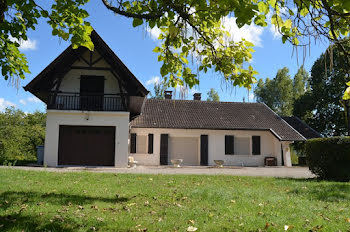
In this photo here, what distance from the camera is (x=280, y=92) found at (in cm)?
4591

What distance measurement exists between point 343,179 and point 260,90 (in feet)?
126

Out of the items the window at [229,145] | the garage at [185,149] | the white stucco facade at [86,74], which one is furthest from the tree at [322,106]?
the white stucco facade at [86,74]

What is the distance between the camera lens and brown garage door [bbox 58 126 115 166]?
17422mm

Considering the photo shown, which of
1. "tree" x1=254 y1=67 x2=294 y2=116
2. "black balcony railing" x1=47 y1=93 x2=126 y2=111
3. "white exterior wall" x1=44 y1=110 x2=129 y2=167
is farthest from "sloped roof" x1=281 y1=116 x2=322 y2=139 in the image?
"black balcony railing" x1=47 y1=93 x2=126 y2=111

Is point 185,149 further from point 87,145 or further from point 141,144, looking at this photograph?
point 87,145

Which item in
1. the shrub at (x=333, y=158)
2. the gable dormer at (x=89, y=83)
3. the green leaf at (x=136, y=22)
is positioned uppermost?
Result: the gable dormer at (x=89, y=83)

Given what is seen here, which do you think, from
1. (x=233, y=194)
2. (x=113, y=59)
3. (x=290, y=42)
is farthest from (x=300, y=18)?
(x=113, y=59)

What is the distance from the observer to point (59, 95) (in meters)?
17.5

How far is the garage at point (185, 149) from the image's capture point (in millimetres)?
23656

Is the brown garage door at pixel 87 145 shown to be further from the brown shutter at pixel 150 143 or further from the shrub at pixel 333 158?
the shrub at pixel 333 158

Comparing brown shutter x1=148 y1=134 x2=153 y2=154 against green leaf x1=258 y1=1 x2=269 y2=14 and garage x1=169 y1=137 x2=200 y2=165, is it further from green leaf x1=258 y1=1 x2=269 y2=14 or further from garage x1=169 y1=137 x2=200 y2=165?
green leaf x1=258 y1=1 x2=269 y2=14

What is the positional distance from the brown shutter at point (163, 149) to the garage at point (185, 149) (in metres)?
1.09

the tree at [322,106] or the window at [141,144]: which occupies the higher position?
the tree at [322,106]

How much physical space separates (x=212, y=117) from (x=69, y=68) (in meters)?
12.5
